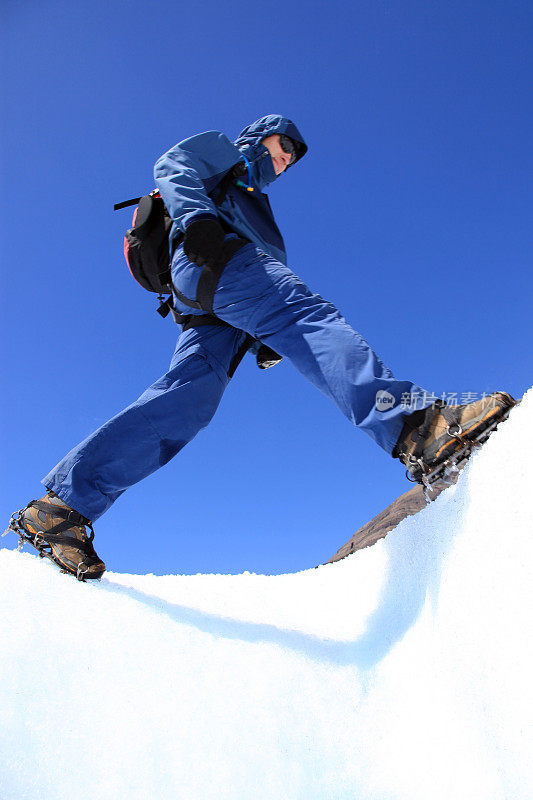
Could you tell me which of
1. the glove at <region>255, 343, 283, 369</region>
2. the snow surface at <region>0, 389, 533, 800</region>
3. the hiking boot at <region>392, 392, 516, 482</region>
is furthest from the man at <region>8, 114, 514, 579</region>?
the snow surface at <region>0, 389, 533, 800</region>

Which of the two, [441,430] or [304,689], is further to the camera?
[441,430]

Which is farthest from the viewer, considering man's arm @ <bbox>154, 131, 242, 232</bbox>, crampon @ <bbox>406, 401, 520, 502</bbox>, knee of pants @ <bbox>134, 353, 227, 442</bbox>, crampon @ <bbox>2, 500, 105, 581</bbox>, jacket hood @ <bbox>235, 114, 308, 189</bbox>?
jacket hood @ <bbox>235, 114, 308, 189</bbox>

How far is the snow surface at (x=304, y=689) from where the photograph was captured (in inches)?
38.3

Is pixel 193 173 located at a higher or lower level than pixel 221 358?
higher

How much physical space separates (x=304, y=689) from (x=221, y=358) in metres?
1.73

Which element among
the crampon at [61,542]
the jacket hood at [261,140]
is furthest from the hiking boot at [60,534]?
the jacket hood at [261,140]

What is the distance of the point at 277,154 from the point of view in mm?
2865

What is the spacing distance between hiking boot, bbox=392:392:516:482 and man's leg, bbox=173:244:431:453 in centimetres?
5

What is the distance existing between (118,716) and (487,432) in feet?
4.18

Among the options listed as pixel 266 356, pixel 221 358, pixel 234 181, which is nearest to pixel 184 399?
pixel 221 358

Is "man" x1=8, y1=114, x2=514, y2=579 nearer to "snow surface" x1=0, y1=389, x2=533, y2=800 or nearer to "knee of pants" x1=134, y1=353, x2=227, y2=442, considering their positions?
"knee of pants" x1=134, y1=353, x2=227, y2=442

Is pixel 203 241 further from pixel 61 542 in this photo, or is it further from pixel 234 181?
pixel 61 542

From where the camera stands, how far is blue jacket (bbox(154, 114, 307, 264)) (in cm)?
221

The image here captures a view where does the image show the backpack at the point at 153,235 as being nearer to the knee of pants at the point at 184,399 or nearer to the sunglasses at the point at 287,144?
the sunglasses at the point at 287,144
